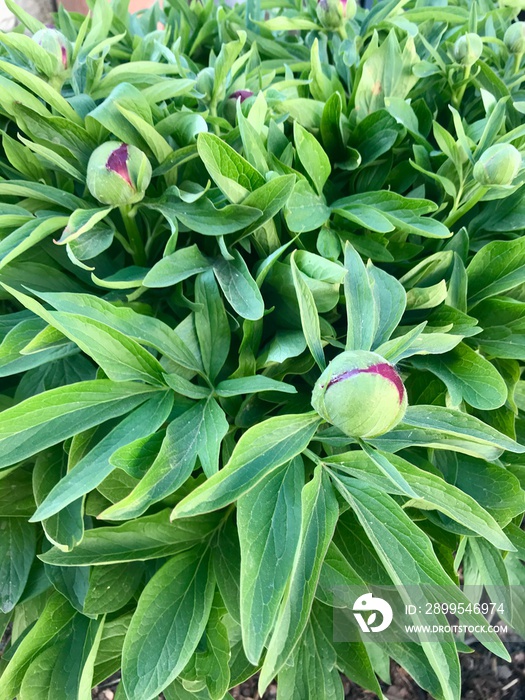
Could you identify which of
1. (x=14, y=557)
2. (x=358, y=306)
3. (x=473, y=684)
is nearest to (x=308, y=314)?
(x=358, y=306)

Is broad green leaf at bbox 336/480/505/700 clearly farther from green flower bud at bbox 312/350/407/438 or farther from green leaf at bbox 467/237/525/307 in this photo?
green leaf at bbox 467/237/525/307

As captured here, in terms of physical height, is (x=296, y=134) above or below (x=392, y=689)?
above

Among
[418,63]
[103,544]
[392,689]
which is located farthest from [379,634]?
[418,63]

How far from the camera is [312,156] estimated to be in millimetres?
515

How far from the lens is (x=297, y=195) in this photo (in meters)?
0.50

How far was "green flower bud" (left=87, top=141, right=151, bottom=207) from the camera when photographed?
0.45 metres

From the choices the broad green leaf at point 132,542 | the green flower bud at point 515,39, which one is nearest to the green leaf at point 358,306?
the broad green leaf at point 132,542

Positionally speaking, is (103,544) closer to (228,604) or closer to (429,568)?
(228,604)

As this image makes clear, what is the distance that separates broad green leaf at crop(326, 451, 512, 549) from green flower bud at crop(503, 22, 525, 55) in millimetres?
568

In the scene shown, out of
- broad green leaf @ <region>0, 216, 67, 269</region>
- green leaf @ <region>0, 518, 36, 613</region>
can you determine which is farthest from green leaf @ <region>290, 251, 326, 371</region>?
green leaf @ <region>0, 518, 36, 613</region>

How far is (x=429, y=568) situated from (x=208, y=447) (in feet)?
0.56

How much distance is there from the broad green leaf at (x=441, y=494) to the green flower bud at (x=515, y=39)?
57 cm

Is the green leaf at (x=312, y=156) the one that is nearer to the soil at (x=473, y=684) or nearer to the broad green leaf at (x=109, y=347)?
the broad green leaf at (x=109, y=347)

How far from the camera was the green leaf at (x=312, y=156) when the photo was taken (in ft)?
1.65
